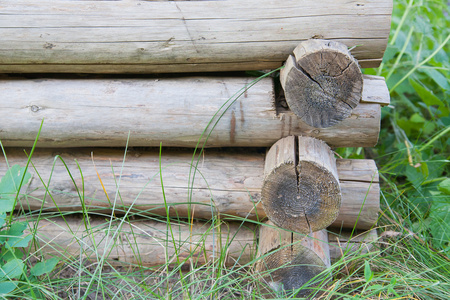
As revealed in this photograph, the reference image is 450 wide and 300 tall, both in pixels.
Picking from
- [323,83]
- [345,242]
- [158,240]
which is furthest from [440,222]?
[158,240]

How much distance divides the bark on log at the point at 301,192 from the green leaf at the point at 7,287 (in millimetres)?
1130

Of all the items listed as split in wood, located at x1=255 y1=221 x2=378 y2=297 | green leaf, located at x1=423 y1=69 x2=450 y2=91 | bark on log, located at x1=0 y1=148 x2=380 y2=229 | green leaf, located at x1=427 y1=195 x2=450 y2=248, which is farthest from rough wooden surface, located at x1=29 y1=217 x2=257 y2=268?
green leaf, located at x1=423 y1=69 x2=450 y2=91

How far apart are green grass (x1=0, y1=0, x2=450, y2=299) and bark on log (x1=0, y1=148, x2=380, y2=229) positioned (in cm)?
8

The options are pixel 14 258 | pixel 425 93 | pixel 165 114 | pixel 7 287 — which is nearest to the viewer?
pixel 7 287

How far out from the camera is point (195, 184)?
2.19m

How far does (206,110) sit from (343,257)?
0.97 m

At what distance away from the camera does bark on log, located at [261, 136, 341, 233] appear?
5.62 ft

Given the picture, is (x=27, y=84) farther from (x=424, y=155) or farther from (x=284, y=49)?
(x=424, y=155)

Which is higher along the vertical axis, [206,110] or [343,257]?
[206,110]

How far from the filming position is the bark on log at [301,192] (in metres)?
1.71

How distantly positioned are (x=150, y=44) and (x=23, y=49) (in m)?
0.69

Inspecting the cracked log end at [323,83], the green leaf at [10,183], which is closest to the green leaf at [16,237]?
the green leaf at [10,183]

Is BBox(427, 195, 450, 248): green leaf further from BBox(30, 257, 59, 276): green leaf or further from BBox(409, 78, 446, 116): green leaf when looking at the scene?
BBox(30, 257, 59, 276): green leaf

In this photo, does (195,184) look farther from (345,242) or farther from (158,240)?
(345,242)
